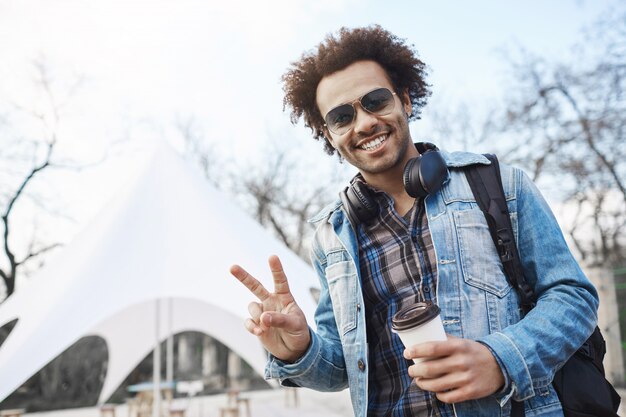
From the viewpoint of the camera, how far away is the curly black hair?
1.52m

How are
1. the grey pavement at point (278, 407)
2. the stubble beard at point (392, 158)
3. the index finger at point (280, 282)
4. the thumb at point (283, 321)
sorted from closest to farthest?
the thumb at point (283, 321) < the index finger at point (280, 282) < the stubble beard at point (392, 158) < the grey pavement at point (278, 407)

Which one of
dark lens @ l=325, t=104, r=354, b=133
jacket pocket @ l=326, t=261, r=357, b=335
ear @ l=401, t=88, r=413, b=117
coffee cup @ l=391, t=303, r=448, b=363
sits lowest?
coffee cup @ l=391, t=303, r=448, b=363

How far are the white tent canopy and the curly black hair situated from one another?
299 centimetres

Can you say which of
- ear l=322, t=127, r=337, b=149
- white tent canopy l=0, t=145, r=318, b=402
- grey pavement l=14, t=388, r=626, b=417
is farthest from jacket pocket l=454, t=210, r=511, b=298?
grey pavement l=14, t=388, r=626, b=417

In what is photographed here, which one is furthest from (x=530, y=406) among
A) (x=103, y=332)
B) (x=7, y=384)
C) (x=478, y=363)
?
(x=103, y=332)

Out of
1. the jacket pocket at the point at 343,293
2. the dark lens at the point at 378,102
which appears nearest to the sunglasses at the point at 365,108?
the dark lens at the point at 378,102

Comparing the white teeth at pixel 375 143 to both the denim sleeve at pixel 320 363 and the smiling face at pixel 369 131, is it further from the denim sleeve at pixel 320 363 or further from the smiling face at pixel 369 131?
the denim sleeve at pixel 320 363

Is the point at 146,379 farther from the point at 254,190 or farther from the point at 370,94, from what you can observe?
the point at 370,94

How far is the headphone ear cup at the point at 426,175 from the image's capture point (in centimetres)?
123

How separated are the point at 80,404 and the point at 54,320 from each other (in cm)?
1070

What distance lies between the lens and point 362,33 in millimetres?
1574

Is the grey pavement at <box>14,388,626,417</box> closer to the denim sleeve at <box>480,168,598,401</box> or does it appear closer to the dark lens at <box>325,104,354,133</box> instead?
the dark lens at <box>325,104,354,133</box>

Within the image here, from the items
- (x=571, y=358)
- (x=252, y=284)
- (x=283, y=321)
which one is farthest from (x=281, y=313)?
(x=571, y=358)

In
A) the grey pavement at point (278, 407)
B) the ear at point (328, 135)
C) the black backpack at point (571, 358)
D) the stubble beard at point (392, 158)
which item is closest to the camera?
the black backpack at point (571, 358)
